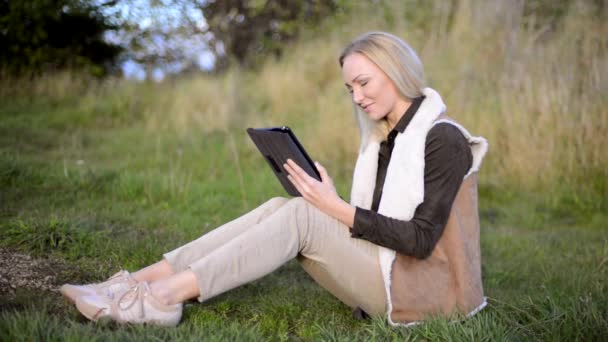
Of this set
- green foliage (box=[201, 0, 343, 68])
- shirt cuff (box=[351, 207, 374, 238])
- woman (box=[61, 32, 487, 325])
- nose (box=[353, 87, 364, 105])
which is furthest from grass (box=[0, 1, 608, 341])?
green foliage (box=[201, 0, 343, 68])

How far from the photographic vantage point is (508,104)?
651 centimetres

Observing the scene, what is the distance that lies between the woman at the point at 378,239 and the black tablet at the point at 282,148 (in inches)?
2.1

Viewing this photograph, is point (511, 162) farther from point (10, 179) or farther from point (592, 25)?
point (10, 179)

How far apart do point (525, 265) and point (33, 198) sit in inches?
141

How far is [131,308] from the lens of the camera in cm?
255

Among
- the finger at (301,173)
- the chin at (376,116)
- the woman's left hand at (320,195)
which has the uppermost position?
the chin at (376,116)

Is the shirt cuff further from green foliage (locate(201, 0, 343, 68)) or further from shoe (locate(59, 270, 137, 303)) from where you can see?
green foliage (locate(201, 0, 343, 68))

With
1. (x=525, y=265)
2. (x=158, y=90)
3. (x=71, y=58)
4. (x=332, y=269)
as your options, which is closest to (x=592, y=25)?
(x=525, y=265)

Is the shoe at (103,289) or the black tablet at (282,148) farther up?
the black tablet at (282,148)

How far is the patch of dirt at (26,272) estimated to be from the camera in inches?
122

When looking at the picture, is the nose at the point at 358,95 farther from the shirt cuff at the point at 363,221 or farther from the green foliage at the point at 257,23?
the green foliage at the point at 257,23

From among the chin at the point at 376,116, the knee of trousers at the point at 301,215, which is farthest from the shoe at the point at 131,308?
the chin at the point at 376,116

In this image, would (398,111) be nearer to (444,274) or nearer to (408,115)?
(408,115)

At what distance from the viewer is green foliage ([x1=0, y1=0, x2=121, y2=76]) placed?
973 centimetres
